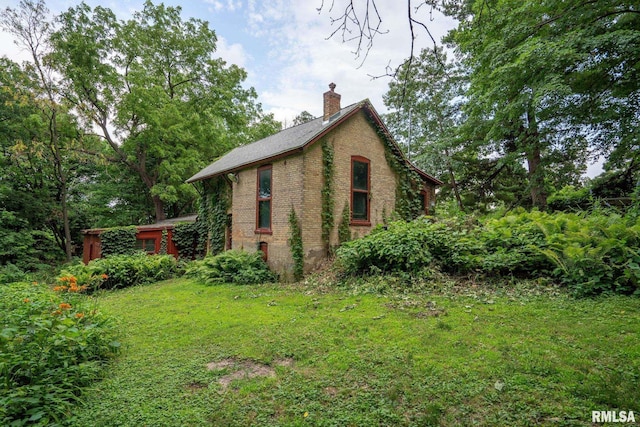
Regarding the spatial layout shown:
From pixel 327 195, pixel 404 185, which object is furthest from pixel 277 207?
pixel 404 185

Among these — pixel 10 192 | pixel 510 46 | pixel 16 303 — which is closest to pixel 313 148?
pixel 510 46

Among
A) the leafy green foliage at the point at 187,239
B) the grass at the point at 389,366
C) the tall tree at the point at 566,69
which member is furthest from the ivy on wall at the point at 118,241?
the tall tree at the point at 566,69

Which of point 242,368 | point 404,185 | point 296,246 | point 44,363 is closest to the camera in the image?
point 44,363

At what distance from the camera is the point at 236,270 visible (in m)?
10.5

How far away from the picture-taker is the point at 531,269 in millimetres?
6555

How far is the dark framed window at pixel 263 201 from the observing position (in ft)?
36.2

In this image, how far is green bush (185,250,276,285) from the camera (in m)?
9.84

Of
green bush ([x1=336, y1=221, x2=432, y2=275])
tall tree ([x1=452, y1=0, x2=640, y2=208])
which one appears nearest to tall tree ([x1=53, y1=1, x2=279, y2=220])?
green bush ([x1=336, y1=221, x2=432, y2=275])

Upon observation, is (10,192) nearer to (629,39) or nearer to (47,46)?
(47,46)

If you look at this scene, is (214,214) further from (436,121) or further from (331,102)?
(436,121)

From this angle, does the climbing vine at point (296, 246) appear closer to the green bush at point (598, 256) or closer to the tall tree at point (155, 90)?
the green bush at point (598, 256)

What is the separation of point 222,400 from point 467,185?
18974 millimetres

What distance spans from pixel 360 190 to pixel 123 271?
912 cm

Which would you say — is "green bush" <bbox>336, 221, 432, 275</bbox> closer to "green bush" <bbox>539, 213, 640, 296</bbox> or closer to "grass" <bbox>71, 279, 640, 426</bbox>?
"grass" <bbox>71, 279, 640, 426</bbox>
